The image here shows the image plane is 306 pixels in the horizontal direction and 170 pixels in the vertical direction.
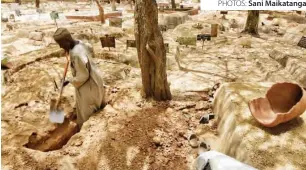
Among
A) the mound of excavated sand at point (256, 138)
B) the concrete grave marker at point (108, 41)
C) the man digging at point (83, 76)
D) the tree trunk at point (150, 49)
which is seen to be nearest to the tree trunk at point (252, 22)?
the concrete grave marker at point (108, 41)

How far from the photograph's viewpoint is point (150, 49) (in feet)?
14.3

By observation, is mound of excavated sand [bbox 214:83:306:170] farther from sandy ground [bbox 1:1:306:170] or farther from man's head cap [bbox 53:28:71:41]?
man's head cap [bbox 53:28:71:41]

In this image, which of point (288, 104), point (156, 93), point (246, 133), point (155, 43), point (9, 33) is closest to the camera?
point (246, 133)

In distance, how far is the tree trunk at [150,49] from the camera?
420cm

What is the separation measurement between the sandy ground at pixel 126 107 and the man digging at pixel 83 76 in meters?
0.28

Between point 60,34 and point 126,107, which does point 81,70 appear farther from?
point 126,107

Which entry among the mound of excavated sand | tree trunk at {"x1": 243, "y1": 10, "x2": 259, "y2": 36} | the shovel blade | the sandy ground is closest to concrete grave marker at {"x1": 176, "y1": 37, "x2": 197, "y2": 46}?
the sandy ground

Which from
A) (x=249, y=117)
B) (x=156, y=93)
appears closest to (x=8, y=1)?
(x=156, y=93)

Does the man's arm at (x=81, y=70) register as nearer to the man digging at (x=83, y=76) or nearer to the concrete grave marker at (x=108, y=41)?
the man digging at (x=83, y=76)

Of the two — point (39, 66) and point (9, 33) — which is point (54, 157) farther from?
point (9, 33)

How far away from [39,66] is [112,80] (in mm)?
2656

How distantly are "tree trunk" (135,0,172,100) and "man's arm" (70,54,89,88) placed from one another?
1.18 m

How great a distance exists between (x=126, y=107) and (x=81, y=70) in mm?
1279

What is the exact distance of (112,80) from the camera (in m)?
6.41
